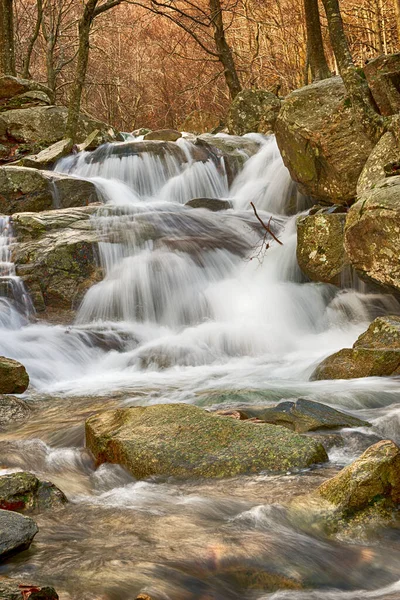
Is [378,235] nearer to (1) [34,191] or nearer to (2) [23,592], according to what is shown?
(2) [23,592]

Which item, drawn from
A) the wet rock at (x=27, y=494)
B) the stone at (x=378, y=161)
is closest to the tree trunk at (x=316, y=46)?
the stone at (x=378, y=161)

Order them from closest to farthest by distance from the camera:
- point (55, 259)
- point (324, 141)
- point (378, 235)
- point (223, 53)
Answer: point (378, 235) → point (55, 259) → point (324, 141) → point (223, 53)

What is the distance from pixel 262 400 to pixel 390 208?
290 cm

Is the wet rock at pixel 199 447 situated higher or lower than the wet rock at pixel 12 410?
higher

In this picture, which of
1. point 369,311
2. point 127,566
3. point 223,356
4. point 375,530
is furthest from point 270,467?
point 369,311

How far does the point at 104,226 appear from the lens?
10.6 metres

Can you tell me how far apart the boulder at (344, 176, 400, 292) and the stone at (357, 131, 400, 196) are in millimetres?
1033

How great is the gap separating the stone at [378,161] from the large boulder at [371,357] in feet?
9.04

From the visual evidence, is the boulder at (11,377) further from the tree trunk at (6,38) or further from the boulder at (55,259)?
the tree trunk at (6,38)

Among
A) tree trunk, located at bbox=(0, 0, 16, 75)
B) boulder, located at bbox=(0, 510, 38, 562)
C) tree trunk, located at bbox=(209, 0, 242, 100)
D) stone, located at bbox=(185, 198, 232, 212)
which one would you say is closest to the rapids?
boulder, located at bbox=(0, 510, 38, 562)

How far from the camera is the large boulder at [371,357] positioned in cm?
605

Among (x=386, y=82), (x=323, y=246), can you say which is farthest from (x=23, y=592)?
(x=386, y=82)

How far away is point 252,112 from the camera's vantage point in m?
16.9

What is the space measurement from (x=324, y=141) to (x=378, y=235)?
3179 millimetres
